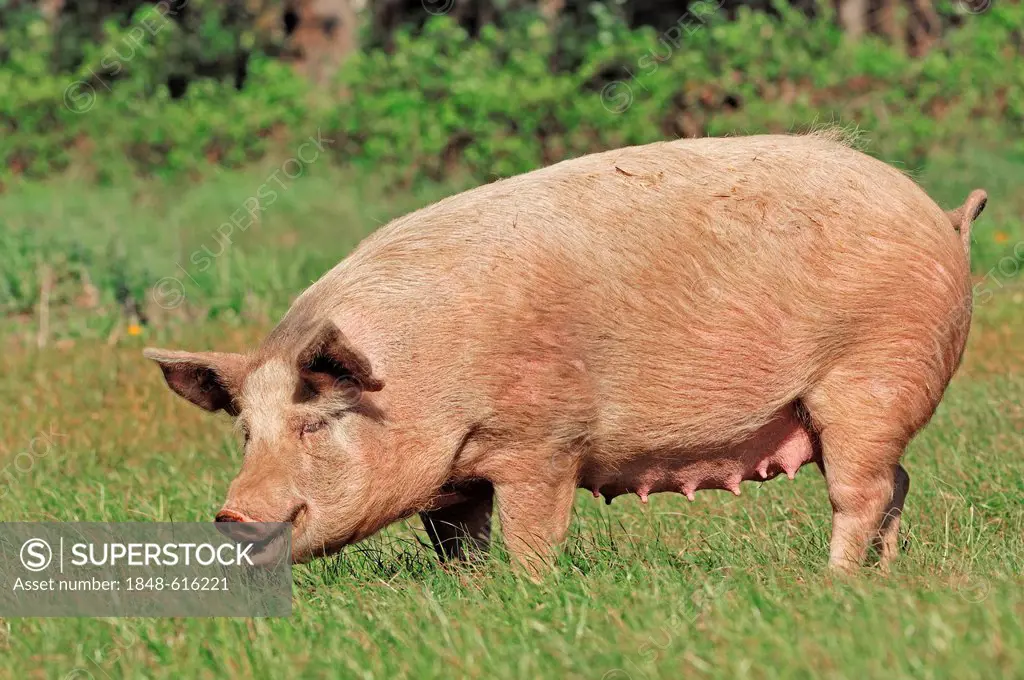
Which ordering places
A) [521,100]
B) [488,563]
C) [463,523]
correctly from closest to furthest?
[488,563]
[463,523]
[521,100]

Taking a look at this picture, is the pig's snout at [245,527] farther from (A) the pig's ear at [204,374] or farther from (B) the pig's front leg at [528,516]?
(B) the pig's front leg at [528,516]

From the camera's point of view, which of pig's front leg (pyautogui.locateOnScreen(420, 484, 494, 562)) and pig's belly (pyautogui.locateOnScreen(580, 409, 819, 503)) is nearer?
pig's belly (pyautogui.locateOnScreen(580, 409, 819, 503))

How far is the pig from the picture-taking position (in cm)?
463

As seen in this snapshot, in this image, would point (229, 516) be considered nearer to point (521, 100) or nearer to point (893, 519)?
point (893, 519)

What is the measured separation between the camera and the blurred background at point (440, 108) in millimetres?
12445

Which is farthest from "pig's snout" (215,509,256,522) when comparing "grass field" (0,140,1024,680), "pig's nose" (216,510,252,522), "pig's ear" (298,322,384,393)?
"pig's ear" (298,322,384,393)

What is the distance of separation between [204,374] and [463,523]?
100 cm

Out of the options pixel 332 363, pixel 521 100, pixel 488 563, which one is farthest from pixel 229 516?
pixel 521 100

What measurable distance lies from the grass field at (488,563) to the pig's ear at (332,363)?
2.01ft

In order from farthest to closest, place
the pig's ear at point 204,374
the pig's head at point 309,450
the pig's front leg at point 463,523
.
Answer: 1. the pig's front leg at point 463,523
2. the pig's ear at point 204,374
3. the pig's head at point 309,450

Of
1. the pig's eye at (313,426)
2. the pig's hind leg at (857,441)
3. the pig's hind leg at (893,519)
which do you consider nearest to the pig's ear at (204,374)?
the pig's eye at (313,426)

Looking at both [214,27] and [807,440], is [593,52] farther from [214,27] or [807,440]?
[807,440]

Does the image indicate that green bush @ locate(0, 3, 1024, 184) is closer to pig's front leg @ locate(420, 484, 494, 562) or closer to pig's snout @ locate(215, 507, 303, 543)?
pig's front leg @ locate(420, 484, 494, 562)

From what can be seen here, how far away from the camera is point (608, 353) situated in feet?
15.9
